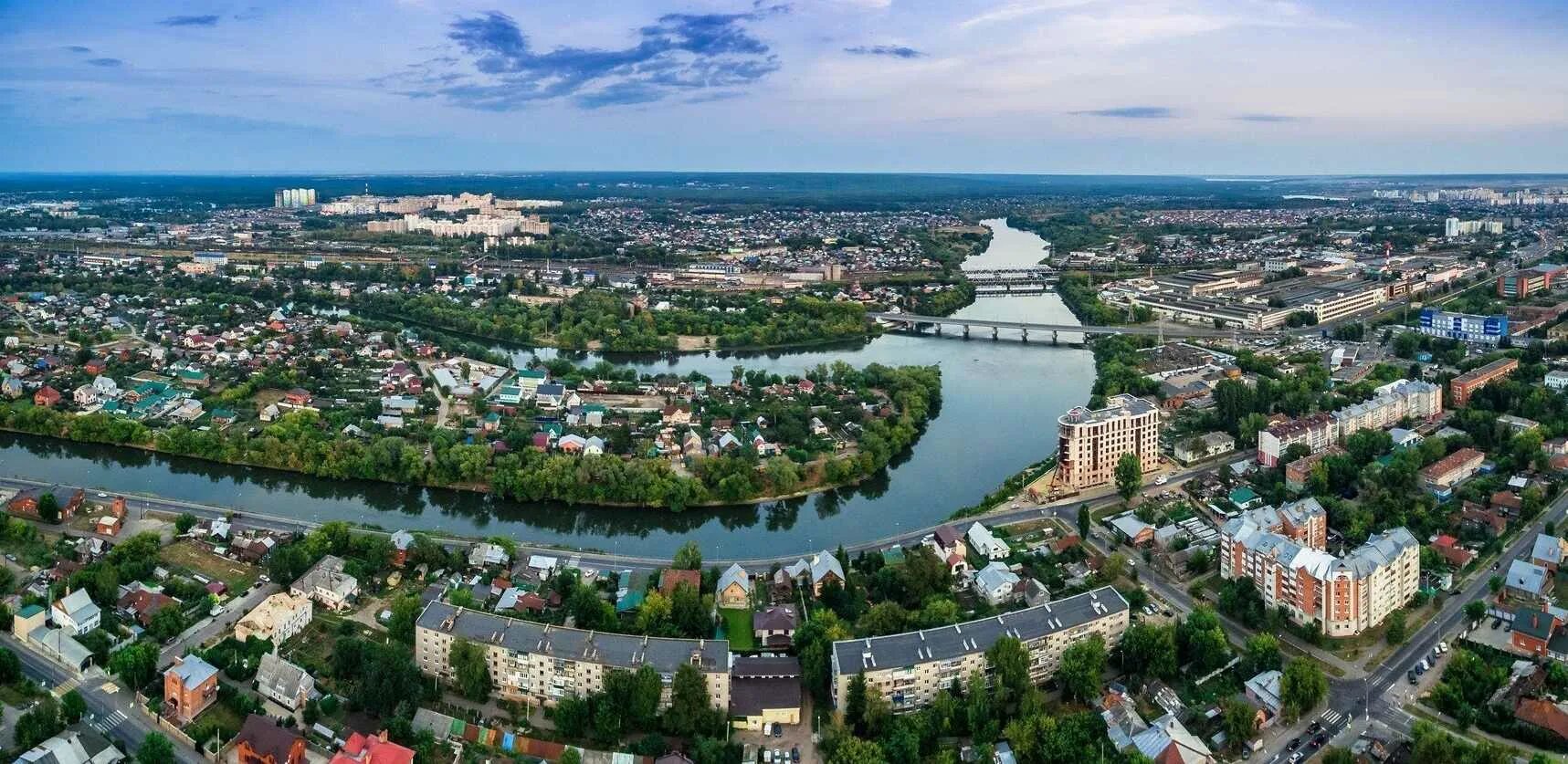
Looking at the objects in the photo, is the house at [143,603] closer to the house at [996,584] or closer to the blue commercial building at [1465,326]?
the house at [996,584]

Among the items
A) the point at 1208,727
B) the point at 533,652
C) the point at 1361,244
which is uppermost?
the point at 1361,244

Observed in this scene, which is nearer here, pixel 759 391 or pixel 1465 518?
pixel 1465 518

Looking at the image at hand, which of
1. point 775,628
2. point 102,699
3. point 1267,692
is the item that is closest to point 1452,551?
point 1267,692

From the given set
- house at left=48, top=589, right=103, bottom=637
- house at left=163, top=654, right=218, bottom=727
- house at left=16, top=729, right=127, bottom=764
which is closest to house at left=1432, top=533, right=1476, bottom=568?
house at left=163, top=654, right=218, bottom=727

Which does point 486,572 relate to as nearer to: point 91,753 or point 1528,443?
point 91,753

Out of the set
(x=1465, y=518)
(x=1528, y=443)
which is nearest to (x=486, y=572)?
(x=1465, y=518)

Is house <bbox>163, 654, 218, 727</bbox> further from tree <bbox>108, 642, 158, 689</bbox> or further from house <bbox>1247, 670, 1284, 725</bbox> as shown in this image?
house <bbox>1247, 670, 1284, 725</bbox>
